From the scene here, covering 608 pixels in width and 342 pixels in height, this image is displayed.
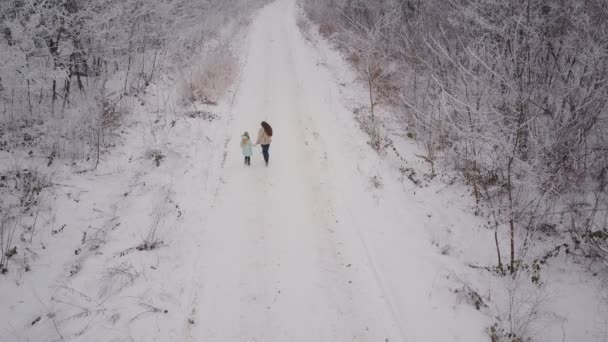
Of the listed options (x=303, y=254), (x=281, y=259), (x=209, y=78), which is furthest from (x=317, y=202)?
(x=209, y=78)

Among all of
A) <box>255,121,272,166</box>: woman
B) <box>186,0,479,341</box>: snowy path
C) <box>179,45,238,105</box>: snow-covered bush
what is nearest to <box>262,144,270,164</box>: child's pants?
<box>255,121,272,166</box>: woman

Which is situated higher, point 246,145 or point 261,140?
point 261,140

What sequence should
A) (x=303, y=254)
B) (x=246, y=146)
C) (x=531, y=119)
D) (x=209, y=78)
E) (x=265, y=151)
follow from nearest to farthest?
(x=531, y=119)
(x=303, y=254)
(x=246, y=146)
(x=265, y=151)
(x=209, y=78)

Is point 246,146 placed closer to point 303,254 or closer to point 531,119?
point 303,254

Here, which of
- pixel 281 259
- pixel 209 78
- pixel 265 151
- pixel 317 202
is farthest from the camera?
pixel 209 78

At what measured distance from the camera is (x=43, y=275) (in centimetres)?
526

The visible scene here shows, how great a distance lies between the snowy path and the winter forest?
0.04 m

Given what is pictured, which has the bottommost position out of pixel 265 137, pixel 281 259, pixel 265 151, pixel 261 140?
pixel 281 259

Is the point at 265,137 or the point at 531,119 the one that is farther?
the point at 265,137

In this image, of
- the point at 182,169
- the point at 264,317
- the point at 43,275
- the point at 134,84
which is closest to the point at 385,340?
the point at 264,317

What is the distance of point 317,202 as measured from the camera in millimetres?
7473

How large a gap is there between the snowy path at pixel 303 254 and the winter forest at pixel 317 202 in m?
0.04

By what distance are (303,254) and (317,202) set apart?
69.2 inches

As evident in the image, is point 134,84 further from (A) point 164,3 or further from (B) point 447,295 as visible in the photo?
(B) point 447,295
